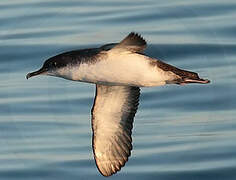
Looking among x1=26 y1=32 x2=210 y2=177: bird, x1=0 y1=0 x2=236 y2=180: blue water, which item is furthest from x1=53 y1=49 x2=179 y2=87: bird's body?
x1=0 y1=0 x2=236 y2=180: blue water

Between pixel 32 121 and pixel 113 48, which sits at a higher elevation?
pixel 113 48

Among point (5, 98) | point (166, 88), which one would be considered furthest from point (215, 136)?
point (5, 98)

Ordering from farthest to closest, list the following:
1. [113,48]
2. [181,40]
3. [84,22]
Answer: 1. [84,22]
2. [181,40]
3. [113,48]

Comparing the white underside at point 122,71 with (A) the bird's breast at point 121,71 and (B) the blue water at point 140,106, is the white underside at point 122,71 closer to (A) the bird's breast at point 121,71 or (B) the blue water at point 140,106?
(A) the bird's breast at point 121,71

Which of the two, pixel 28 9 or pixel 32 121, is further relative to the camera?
pixel 28 9

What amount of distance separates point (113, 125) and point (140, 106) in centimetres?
490

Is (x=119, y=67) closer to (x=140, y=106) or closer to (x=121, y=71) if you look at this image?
(x=121, y=71)

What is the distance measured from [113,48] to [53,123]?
6905mm

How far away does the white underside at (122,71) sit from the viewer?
14125mm

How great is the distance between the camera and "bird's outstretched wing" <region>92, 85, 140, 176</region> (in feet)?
53.4

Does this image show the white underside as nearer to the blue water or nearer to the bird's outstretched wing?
the bird's outstretched wing

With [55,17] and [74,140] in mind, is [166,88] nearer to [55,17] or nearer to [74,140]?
[74,140]

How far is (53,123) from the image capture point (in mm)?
20969

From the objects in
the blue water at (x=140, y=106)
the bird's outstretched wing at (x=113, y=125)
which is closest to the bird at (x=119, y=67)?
the bird's outstretched wing at (x=113, y=125)
